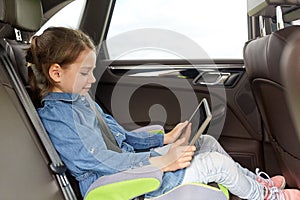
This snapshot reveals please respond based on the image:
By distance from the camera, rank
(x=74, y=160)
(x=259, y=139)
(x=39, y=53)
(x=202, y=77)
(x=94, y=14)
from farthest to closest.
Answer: (x=94, y=14)
(x=202, y=77)
(x=259, y=139)
(x=39, y=53)
(x=74, y=160)

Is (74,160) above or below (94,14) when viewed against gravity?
below

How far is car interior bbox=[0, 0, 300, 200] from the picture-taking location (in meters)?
1.22

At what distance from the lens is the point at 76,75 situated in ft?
4.66

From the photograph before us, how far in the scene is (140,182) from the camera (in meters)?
1.20

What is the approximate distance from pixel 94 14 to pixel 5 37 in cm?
98

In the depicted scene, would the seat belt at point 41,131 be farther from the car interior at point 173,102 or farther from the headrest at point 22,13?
the headrest at point 22,13

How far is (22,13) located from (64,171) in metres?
0.48

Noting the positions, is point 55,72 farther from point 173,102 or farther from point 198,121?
point 173,102

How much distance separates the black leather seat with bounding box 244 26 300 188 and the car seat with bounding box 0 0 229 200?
28 centimetres

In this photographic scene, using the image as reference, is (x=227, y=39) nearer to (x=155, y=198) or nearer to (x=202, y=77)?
(x=202, y=77)

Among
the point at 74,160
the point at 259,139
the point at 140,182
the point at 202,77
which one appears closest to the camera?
the point at 140,182

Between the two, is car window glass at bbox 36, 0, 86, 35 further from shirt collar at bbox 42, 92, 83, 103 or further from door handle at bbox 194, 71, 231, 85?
shirt collar at bbox 42, 92, 83, 103

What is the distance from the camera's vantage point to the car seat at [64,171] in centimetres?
121

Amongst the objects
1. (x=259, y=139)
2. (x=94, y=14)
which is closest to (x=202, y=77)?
(x=259, y=139)
